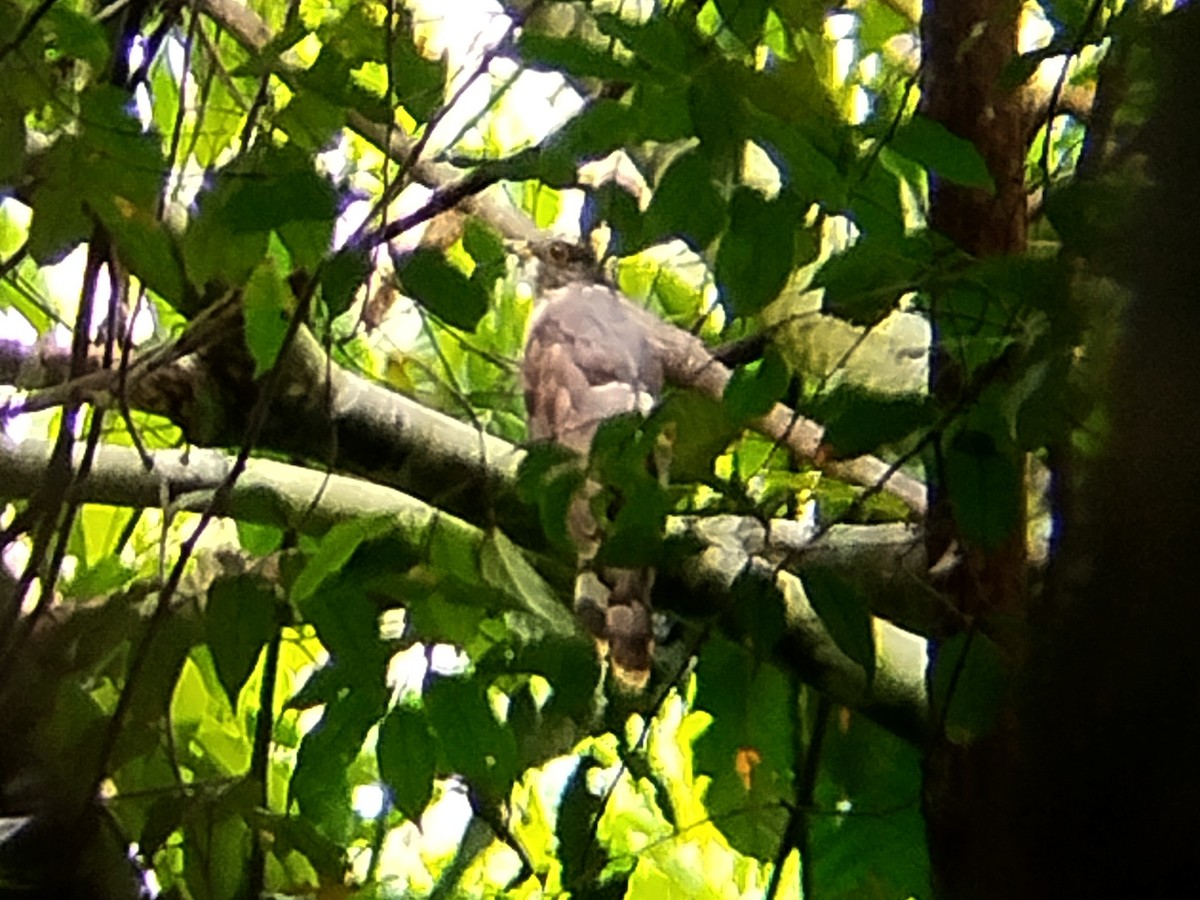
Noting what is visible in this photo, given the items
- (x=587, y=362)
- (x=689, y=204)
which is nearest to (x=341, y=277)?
(x=689, y=204)

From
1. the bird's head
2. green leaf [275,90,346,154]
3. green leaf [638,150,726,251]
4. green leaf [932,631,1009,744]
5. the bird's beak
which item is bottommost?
green leaf [932,631,1009,744]

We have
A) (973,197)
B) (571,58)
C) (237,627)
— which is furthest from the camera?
(973,197)

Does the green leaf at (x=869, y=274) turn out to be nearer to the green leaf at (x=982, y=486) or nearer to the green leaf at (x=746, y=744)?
the green leaf at (x=982, y=486)

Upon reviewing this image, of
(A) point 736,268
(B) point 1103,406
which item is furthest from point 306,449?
(B) point 1103,406

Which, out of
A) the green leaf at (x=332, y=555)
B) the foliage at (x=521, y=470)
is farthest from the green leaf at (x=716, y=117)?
the green leaf at (x=332, y=555)

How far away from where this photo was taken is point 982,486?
595mm

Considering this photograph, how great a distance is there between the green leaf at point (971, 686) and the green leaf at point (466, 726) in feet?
0.61

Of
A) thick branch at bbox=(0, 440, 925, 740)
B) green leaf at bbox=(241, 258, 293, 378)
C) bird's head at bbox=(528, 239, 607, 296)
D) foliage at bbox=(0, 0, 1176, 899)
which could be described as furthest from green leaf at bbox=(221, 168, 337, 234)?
bird's head at bbox=(528, 239, 607, 296)

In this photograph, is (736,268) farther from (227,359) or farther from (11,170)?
(227,359)

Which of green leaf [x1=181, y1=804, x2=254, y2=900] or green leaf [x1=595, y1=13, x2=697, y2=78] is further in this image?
green leaf [x1=181, y1=804, x2=254, y2=900]

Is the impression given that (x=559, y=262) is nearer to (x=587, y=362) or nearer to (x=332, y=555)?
(x=587, y=362)

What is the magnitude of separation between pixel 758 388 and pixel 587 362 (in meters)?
0.49

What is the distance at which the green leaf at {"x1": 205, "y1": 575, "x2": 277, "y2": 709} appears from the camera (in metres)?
0.65

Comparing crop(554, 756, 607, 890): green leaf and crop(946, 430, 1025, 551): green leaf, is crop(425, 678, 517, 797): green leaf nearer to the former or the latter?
crop(554, 756, 607, 890): green leaf
